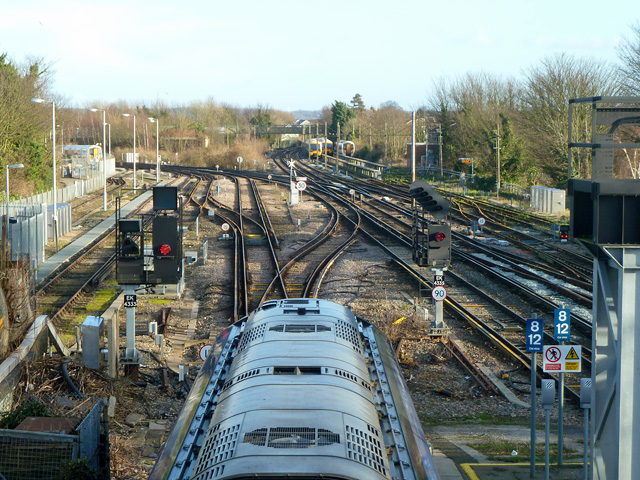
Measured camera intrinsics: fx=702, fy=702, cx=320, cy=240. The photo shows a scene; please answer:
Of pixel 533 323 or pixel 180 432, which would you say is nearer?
pixel 180 432

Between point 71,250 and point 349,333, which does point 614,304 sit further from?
point 71,250

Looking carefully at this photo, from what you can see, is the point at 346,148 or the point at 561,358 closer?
the point at 561,358

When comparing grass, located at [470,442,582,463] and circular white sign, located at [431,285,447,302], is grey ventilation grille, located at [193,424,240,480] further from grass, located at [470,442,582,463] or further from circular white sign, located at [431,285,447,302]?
circular white sign, located at [431,285,447,302]

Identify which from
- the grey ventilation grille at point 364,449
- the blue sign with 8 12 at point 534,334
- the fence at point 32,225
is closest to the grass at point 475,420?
the blue sign with 8 12 at point 534,334

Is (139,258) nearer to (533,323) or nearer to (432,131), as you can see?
(533,323)

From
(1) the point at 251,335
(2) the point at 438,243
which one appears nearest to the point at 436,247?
(2) the point at 438,243

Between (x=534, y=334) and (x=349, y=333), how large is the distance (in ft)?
10.2

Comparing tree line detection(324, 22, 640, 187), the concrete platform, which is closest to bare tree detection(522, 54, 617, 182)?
tree line detection(324, 22, 640, 187)

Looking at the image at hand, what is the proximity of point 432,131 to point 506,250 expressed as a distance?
54.2 m

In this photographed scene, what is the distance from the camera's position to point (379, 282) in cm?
2119

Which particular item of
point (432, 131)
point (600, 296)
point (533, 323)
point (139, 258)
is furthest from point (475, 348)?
point (432, 131)

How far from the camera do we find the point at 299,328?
7.50 metres

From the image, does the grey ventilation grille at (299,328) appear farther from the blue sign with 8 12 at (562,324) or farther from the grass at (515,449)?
the blue sign with 8 12 at (562,324)

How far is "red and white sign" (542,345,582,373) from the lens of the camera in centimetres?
843
